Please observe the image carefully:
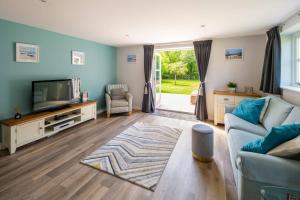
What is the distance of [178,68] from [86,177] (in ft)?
29.5

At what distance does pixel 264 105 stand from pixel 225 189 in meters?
1.70

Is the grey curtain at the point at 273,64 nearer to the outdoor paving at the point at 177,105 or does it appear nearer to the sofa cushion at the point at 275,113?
the sofa cushion at the point at 275,113

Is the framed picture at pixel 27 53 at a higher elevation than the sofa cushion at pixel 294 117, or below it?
higher

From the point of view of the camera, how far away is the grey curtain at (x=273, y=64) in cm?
302

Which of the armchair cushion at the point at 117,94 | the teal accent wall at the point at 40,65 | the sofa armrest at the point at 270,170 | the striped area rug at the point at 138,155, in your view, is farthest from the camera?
the armchair cushion at the point at 117,94

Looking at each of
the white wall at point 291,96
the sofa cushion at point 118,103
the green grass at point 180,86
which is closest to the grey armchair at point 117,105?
→ the sofa cushion at point 118,103

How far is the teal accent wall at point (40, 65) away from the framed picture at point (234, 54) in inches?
149

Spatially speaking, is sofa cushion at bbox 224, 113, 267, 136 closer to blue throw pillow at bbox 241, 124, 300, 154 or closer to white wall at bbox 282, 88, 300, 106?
white wall at bbox 282, 88, 300, 106

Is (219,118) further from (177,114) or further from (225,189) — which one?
(225,189)

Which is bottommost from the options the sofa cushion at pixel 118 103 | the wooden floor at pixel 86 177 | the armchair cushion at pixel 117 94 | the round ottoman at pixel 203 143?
the wooden floor at pixel 86 177

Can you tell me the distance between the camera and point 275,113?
233cm

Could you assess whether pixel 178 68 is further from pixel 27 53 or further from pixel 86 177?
pixel 86 177

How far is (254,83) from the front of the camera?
13.1ft

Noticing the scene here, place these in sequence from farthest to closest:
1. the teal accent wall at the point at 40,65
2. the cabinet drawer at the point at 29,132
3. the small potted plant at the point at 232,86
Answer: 1. the small potted plant at the point at 232,86
2. the teal accent wall at the point at 40,65
3. the cabinet drawer at the point at 29,132
